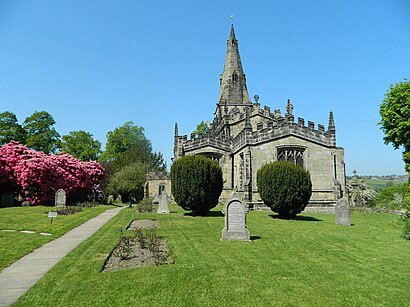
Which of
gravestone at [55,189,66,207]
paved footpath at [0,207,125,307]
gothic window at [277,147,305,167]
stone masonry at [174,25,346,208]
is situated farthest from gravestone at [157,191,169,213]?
gothic window at [277,147,305,167]

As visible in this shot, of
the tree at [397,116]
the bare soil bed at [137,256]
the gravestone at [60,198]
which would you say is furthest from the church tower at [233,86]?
the bare soil bed at [137,256]

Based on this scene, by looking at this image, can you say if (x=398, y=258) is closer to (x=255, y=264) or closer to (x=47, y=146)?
(x=255, y=264)

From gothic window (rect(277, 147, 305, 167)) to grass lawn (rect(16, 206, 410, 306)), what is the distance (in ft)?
53.9

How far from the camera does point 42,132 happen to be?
4812 cm

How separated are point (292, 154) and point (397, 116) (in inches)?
323

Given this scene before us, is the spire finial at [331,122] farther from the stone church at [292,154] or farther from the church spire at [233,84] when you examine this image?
the church spire at [233,84]

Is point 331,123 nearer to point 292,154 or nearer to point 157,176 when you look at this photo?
point 292,154

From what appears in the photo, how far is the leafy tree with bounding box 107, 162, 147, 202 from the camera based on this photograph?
124 feet

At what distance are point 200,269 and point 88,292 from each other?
253 centimetres

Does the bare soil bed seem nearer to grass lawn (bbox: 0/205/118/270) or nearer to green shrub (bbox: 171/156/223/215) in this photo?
grass lawn (bbox: 0/205/118/270)

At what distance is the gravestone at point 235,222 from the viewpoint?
11.5 meters

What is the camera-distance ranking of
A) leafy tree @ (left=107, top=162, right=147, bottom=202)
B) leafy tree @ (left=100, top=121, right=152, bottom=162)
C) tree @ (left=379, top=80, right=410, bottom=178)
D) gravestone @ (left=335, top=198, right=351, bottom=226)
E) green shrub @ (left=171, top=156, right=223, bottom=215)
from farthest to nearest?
leafy tree @ (left=100, top=121, right=152, bottom=162)
leafy tree @ (left=107, top=162, right=147, bottom=202)
tree @ (left=379, top=80, right=410, bottom=178)
green shrub @ (left=171, top=156, right=223, bottom=215)
gravestone @ (left=335, top=198, right=351, bottom=226)

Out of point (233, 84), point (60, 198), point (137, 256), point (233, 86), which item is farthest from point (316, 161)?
point (137, 256)

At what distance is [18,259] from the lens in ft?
28.9
